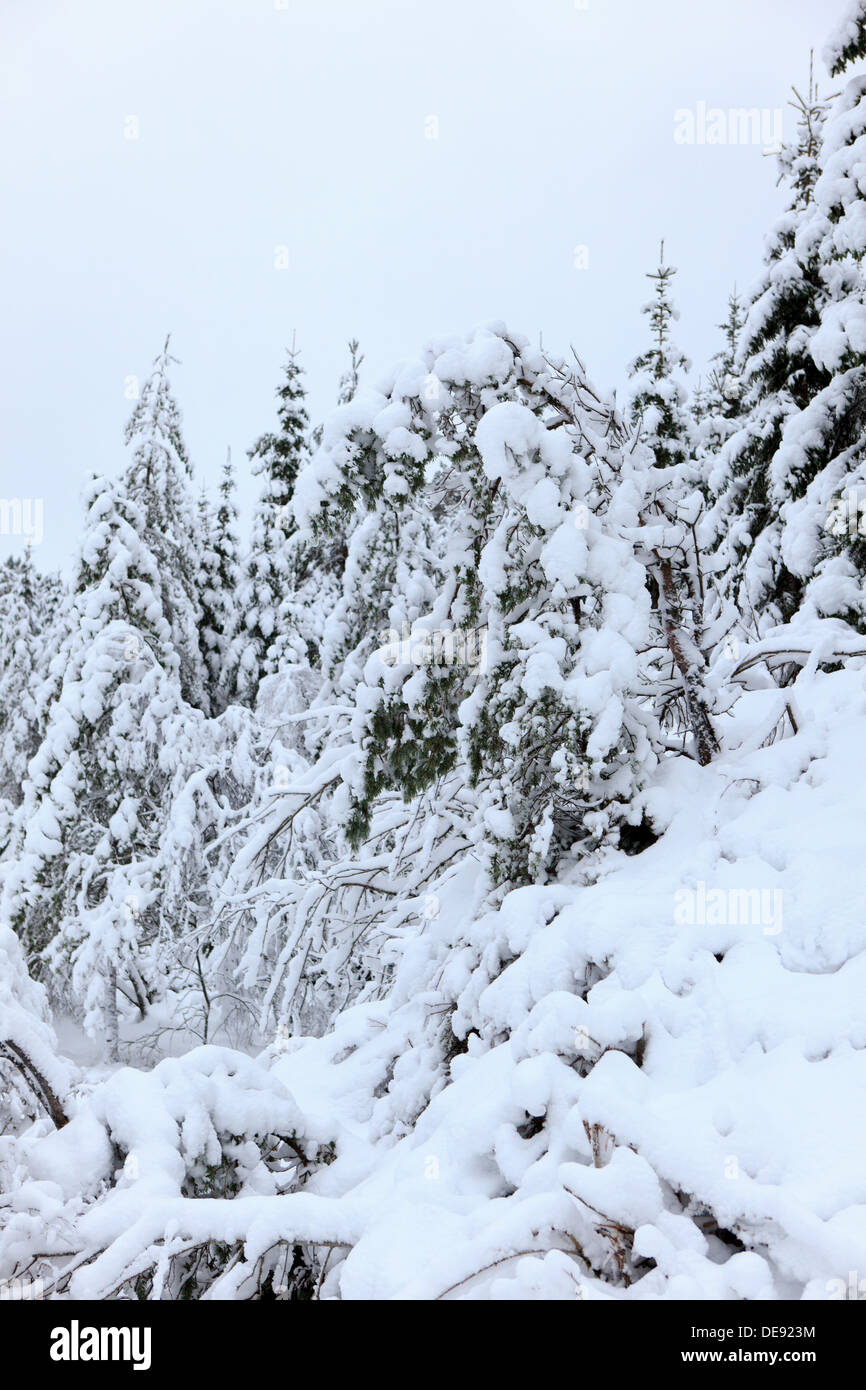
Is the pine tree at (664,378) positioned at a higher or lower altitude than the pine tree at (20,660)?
higher

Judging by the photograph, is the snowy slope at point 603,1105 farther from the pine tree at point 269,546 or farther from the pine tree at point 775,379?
A: the pine tree at point 269,546

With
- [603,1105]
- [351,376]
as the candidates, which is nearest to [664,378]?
[351,376]

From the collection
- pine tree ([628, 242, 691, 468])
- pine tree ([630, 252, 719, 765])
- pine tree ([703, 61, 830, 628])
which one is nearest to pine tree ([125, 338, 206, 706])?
pine tree ([628, 242, 691, 468])

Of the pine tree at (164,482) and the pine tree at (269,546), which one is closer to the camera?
the pine tree at (164,482)

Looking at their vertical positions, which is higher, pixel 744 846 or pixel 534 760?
pixel 534 760

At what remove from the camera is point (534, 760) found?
13.3 feet

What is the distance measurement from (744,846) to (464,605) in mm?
1764

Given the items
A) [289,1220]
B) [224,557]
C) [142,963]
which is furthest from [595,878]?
[224,557]

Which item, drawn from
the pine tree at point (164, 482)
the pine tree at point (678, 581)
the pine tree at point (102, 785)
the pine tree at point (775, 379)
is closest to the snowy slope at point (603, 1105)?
the pine tree at point (678, 581)

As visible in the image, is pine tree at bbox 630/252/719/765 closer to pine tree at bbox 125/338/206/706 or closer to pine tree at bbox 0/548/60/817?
pine tree at bbox 125/338/206/706

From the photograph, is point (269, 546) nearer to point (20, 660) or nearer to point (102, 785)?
point (102, 785)

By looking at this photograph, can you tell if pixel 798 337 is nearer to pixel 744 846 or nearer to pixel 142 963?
pixel 744 846

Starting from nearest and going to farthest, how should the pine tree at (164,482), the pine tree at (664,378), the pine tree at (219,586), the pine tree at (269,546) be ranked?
1. the pine tree at (664,378)
2. the pine tree at (164,482)
3. the pine tree at (269,546)
4. the pine tree at (219,586)
